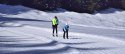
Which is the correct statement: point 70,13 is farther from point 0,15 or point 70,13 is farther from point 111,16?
point 0,15

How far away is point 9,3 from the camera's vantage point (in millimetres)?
55250

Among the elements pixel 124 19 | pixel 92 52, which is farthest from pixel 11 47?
pixel 124 19

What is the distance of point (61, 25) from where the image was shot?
44812 mm

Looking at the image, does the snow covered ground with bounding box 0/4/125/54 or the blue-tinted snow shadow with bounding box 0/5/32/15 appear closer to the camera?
the snow covered ground with bounding box 0/4/125/54

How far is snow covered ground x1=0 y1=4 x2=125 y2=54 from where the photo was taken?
22.3 metres

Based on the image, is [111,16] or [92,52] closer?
[92,52]

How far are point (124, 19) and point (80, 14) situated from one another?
21.5ft

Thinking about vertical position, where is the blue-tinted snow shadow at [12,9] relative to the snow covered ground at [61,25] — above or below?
above

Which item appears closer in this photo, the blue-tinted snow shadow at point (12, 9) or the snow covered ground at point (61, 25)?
the snow covered ground at point (61, 25)

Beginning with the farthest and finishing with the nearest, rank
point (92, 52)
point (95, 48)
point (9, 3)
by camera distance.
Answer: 1. point (9, 3)
2. point (95, 48)
3. point (92, 52)

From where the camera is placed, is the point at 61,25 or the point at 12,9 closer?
the point at 61,25

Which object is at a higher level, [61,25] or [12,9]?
[12,9]

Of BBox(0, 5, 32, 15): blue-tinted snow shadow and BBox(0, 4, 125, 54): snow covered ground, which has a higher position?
BBox(0, 5, 32, 15): blue-tinted snow shadow

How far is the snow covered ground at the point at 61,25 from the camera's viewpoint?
22344 millimetres
